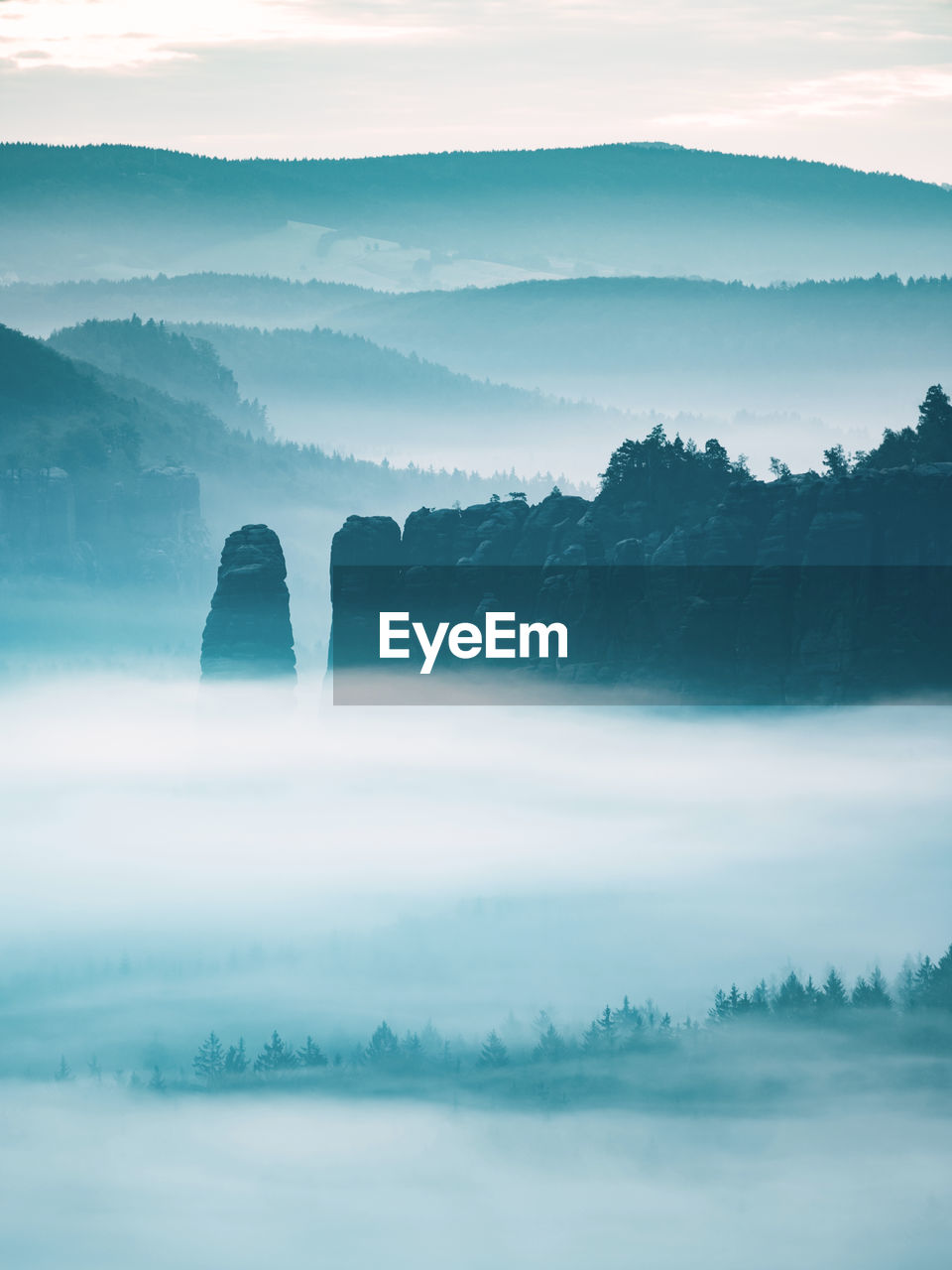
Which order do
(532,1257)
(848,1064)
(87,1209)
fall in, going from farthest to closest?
(848,1064) → (87,1209) → (532,1257)

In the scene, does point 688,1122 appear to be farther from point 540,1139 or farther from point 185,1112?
point 185,1112

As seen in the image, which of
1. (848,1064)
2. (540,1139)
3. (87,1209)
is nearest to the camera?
(87,1209)

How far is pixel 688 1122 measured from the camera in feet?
605

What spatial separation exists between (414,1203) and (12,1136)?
3627 centimetres

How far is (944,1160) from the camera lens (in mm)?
161125

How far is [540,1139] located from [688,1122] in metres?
12.6

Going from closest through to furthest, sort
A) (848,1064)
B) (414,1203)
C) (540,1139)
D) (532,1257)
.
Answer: (532,1257) → (414,1203) → (540,1139) → (848,1064)

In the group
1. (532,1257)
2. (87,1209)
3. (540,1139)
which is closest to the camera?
(532,1257)

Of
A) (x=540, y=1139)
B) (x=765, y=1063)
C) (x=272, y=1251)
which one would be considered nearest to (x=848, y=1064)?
(x=765, y=1063)

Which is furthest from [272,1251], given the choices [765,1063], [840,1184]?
[765,1063]

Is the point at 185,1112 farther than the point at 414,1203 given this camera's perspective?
Yes

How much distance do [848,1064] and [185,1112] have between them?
178 feet

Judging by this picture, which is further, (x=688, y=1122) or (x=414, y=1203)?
(x=688, y=1122)

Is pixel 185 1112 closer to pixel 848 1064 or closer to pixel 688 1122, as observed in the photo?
pixel 688 1122
